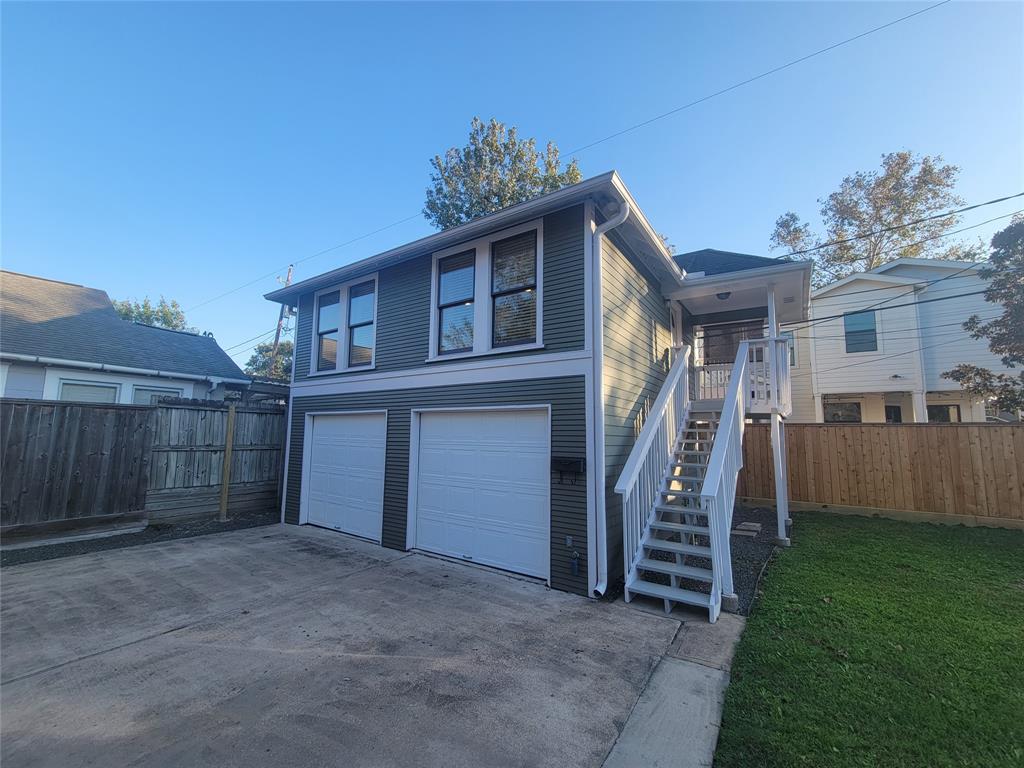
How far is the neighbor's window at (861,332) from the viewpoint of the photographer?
1293 centimetres

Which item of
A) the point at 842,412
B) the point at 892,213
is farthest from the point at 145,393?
the point at 892,213

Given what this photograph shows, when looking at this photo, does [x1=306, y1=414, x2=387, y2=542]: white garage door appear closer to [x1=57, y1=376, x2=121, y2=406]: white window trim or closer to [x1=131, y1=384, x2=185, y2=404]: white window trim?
[x1=131, y1=384, x2=185, y2=404]: white window trim

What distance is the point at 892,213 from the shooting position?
16.7 meters

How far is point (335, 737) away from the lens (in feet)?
7.55

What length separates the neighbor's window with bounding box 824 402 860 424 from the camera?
596 inches

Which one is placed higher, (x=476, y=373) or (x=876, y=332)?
(x=876, y=332)

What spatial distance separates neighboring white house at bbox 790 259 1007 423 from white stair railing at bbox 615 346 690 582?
389 inches

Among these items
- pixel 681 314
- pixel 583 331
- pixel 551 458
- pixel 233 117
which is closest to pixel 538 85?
pixel 681 314

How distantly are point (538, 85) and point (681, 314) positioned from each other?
6.21m

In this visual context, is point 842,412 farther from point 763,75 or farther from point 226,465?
point 226,465

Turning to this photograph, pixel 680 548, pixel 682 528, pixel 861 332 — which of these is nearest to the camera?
pixel 680 548

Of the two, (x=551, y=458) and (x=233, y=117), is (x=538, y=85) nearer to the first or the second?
(x=233, y=117)

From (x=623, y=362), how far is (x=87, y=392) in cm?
1229

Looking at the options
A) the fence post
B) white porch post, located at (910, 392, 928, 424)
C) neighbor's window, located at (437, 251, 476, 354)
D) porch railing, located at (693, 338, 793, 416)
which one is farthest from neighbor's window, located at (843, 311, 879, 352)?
the fence post
